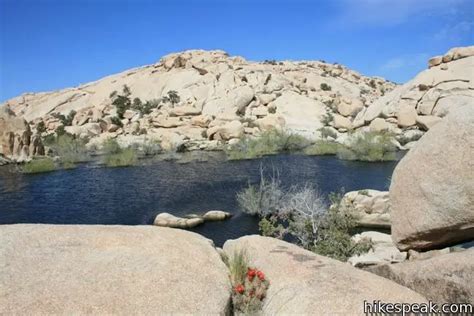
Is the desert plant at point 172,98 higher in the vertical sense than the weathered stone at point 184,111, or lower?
higher

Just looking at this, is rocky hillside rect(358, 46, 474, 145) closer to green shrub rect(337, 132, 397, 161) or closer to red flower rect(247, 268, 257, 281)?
green shrub rect(337, 132, 397, 161)

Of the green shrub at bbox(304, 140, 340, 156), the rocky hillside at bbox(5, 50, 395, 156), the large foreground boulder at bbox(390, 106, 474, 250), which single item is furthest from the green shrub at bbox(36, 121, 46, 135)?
the large foreground boulder at bbox(390, 106, 474, 250)

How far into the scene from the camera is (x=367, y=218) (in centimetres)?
1981

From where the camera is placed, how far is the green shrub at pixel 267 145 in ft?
143

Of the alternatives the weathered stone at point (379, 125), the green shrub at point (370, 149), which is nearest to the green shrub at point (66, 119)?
the weathered stone at point (379, 125)

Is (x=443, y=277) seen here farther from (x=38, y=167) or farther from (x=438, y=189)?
(x=38, y=167)

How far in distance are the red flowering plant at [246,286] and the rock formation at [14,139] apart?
149 ft

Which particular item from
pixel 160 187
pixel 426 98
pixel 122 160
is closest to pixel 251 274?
pixel 160 187

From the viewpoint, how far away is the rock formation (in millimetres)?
46438

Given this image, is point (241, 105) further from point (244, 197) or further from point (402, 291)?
point (402, 291)

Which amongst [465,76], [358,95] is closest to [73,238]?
[465,76]

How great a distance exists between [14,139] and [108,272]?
1802 inches

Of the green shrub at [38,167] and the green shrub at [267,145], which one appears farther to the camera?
the green shrub at [267,145]

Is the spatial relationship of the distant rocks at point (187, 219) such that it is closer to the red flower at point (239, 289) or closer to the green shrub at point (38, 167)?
the red flower at point (239, 289)
